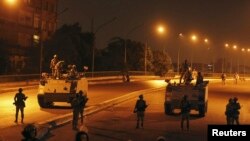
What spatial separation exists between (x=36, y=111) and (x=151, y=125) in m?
7.66

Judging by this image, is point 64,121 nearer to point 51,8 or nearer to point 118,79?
point 118,79

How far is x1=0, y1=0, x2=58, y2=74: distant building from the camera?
293 feet

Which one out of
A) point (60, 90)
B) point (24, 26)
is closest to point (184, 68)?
point (60, 90)

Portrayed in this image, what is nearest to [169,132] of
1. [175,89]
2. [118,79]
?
[175,89]

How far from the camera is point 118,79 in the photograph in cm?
7512

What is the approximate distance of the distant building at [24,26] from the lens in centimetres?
8928

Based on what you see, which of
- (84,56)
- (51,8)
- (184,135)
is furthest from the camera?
(51,8)

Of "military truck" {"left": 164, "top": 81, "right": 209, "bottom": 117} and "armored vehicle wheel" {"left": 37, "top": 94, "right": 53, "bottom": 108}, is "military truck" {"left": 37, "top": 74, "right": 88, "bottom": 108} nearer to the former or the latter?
"armored vehicle wheel" {"left": 37, "top": 94, "right": 53, "bottom": 108}

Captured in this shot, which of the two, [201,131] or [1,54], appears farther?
[1,54]

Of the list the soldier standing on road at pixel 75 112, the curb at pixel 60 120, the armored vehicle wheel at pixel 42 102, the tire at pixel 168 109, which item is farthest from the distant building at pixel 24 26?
the soldier standing on road at pixel 75 112

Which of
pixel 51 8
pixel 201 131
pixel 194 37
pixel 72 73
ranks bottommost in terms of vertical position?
pixel 201 131

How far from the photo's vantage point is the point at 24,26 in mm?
102562

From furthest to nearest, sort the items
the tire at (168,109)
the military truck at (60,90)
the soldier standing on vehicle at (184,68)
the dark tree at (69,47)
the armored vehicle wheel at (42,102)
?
the dark tree at (69,47) < the armored vehicle wheel at (42,102) < the military truck at (60,90) < the soldier standing on vehicle at (184,68) < the tire at (168,109)

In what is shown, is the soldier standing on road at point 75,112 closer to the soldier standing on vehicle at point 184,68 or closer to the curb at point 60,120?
the curb at point 60,120
